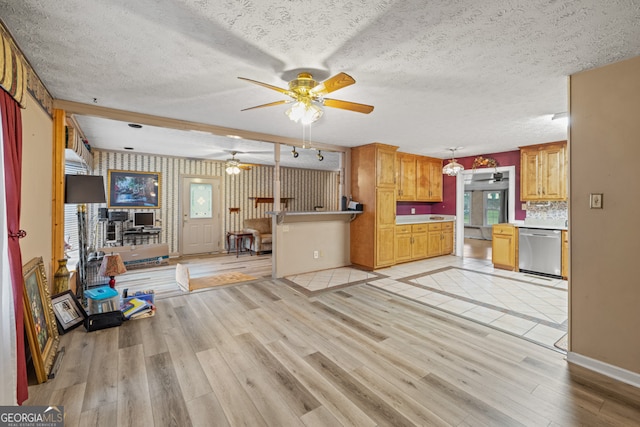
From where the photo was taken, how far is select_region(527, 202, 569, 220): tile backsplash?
5264 mm

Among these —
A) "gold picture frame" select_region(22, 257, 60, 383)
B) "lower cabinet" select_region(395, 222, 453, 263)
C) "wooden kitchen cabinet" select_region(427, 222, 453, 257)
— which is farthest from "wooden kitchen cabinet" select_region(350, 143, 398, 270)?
"gold picture frame" select_region(22, 257, 60, 383)

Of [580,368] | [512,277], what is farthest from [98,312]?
[512,277]

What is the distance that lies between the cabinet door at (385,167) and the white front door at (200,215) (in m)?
4.39

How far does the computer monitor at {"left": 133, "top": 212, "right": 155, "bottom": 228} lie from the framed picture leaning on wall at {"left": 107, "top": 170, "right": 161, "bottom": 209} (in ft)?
0.89

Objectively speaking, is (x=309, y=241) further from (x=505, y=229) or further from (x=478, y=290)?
(x=505, y=229)

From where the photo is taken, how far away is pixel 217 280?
4.78 m

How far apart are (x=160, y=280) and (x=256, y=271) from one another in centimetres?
163

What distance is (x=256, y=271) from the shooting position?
217 inches

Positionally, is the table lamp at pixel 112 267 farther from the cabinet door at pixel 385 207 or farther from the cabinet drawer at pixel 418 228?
the cabinet drawer at pixel 418 228

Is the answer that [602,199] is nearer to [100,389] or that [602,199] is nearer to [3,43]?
[100,389]

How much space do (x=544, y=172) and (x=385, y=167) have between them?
2.87 meters

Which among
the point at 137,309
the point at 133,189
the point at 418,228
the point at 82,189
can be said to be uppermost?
the point at 133,189

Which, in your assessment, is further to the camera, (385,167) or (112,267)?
(385,167)

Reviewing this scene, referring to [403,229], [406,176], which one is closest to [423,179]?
[406,176]
